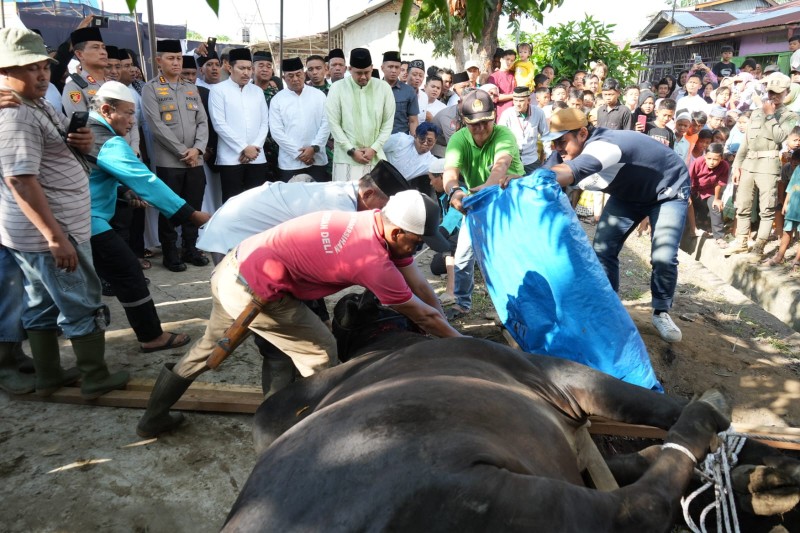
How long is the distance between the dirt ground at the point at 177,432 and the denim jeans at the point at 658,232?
1.31 ft

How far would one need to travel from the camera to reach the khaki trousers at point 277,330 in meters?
3.24

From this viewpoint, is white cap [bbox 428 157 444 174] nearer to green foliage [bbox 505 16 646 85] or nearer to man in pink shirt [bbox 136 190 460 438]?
man in pink shirt [bbox 136 190 460 438]

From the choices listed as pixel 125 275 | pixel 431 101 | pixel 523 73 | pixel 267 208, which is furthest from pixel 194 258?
pixel 523 73

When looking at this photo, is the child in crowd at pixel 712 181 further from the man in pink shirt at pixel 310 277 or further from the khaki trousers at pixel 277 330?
the khaki trousers at pixel 277 330

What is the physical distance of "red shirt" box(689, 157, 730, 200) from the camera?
834 cm

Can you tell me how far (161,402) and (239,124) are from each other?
156 inches

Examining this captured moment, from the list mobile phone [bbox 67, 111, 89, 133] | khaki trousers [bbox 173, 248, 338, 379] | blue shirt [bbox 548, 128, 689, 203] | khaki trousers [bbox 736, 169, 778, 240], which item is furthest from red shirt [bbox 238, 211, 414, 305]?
khaki trousers [bbox 736, 169, 778, 240]

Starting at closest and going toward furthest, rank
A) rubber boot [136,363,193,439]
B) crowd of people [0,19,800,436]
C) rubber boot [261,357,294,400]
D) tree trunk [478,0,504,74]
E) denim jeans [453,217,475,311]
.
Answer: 1. crowd of people [0,19,800,436]
2. rubber boot [136,363,193,439]
3. rubber boot [261,357,294,400]
4. denim jeans [453,217,475,311]
5. tree trunk [478,0,504,74]

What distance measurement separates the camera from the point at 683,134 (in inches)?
337

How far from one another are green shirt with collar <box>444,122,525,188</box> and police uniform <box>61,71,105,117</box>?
314cm

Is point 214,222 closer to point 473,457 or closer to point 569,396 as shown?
point 569,396

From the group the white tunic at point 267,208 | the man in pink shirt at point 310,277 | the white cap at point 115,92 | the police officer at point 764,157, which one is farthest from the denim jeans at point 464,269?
the police officer at point 764,157

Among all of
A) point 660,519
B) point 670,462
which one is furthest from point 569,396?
point 660,519

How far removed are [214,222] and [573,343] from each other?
237cm
